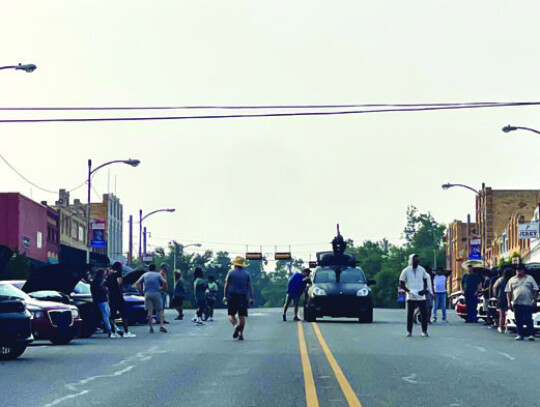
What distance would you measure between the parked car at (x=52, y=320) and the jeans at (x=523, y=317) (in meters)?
9.36

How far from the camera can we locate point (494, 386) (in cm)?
1312

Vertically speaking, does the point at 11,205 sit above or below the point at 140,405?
above

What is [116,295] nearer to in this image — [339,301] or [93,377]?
[339,301]

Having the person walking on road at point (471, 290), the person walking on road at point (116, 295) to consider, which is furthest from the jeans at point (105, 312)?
the person walking on road at point (471, 290)

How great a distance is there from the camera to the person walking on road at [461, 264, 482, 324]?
32.6 metres

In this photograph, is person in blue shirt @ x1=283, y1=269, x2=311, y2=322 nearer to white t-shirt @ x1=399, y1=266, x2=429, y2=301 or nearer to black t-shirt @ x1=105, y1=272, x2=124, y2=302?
black t-shirt @ x1=105, y1=272, x2=124, y2=302

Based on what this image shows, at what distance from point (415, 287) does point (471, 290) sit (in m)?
9.22

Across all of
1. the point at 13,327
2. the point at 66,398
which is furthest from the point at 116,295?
the point at 66,398

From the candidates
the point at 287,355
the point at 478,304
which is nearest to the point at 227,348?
the point at 287,355

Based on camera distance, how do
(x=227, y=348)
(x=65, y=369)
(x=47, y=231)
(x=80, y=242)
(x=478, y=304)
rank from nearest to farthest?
1. (x=65, y=369)
2. (x=227, y=348)
3. (x=478, y=304)
4. (x=47, y=231)
5. (x=80, y=242)

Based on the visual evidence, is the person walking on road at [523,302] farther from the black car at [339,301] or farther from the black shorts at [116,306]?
the black shorts at [116,306]

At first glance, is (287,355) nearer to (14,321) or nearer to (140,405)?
(14,321)

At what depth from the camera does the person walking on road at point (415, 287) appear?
2378 centimetres

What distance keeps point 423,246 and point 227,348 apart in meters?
151
